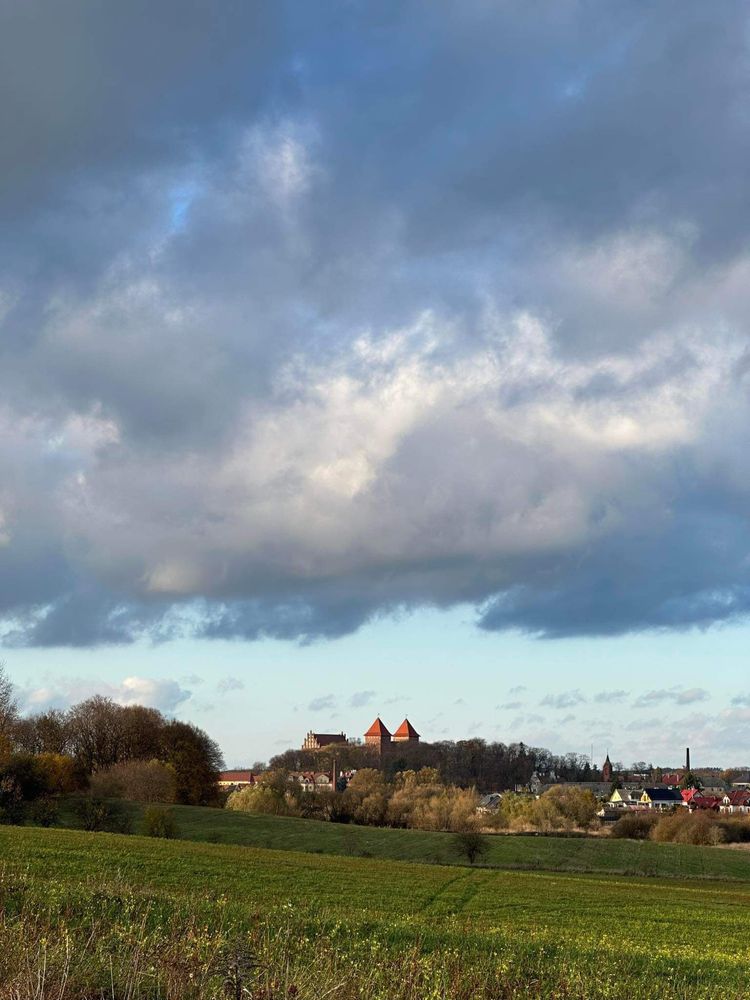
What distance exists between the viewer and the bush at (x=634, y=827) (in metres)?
97.8

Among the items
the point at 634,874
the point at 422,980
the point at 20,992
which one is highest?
the point at 20,992

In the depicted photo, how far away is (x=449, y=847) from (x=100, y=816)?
25565 mm

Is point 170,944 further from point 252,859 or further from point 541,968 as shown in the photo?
point 252,859

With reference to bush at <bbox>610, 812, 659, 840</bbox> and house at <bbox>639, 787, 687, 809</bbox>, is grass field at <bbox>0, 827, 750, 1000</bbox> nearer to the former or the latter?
bush at <bbox>610, 812, 659, 840</bbox>

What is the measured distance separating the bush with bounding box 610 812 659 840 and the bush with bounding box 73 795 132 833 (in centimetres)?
5197

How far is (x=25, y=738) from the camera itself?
110 meters

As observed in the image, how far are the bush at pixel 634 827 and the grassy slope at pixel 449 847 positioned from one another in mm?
10918

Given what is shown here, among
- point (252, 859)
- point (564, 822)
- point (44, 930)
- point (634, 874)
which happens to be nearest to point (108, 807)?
point (252, 859)

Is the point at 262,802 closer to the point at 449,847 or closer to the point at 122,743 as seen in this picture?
the point at 122,743

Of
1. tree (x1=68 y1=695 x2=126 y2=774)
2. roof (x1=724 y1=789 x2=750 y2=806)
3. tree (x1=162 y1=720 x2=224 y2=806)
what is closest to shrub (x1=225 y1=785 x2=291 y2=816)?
tree (x1=162 y1=720 x2=224 y2=806)

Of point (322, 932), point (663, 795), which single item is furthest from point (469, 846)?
point (663, 795)

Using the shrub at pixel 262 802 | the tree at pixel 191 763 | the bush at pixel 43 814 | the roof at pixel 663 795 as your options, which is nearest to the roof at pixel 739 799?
the roof at pixel 663 795

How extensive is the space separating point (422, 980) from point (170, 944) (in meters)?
3.12

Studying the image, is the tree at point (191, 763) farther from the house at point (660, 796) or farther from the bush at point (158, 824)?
the house at point (660, 796)
